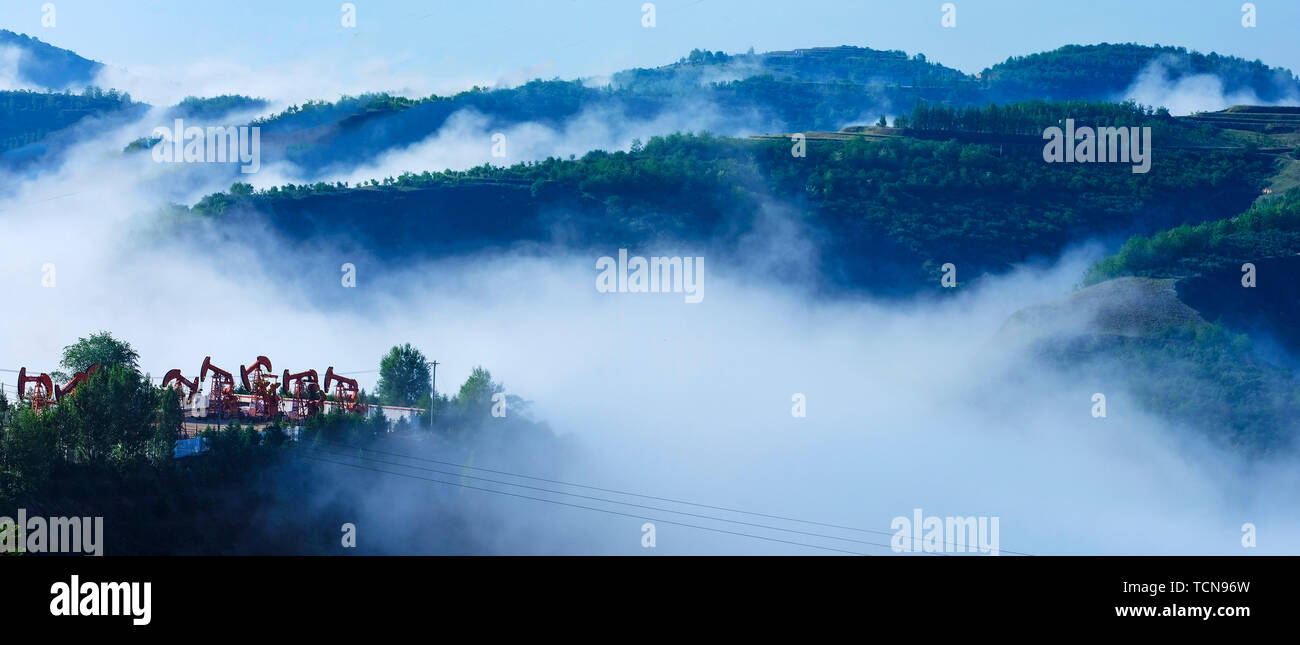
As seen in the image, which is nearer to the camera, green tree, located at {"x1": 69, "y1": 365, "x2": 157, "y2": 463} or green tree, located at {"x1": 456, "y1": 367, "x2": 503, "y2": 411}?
green tree, located at {"x1": 69, "y1": 365, "x2": 157, "y2": 463}

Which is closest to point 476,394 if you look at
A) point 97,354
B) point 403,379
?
point 403,379

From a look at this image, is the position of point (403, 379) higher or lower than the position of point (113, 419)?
higher

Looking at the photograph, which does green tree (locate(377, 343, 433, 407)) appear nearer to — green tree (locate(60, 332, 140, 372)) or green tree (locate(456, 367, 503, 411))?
green tree (locate(456, 367, 503, 411))

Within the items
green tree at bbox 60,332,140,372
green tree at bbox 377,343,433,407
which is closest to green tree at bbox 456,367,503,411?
green tree at bbox 377,343,433,407

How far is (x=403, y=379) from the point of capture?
115562 millimetres

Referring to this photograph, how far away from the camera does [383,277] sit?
18575 centimetres

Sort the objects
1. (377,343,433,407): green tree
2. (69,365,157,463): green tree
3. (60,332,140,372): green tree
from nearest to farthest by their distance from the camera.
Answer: (69,365,157,463): green tree < (60,332,140,372): green tree < (377,343,433,407): green tree

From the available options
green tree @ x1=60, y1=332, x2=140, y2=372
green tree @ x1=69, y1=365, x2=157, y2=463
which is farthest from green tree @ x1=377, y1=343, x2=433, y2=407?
green tree @ x1=69, y1=365, x2=157, y2=463

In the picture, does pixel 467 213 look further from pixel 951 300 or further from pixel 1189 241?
pixel 1189 241

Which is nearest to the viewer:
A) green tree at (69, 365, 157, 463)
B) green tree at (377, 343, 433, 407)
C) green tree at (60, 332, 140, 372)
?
green tree at (69, 365, 157, 463)

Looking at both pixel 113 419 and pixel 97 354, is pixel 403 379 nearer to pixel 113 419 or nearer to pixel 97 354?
pixel 97 354

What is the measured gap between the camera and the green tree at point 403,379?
114500mm

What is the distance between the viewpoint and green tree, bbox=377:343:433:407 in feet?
376

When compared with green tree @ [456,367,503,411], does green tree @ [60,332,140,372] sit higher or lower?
higher
